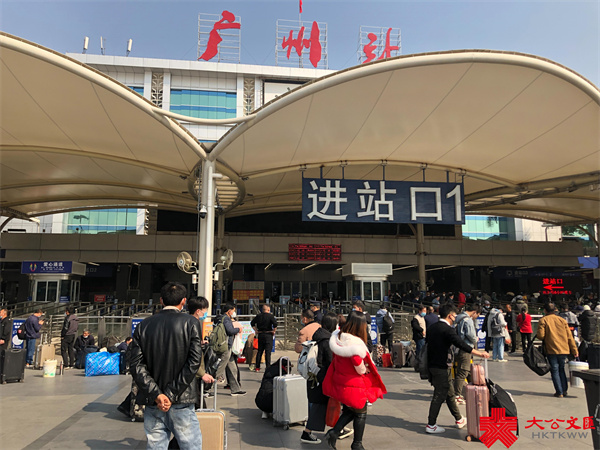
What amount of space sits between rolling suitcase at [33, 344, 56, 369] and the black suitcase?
216 cm

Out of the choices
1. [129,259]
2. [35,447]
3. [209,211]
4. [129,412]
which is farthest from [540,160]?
[129,259]

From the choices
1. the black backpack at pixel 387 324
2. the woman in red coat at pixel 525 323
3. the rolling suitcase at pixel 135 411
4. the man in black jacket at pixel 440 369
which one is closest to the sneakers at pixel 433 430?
the man in black jacket at pixel 440 369

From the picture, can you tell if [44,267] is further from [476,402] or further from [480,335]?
Result: [476,402]

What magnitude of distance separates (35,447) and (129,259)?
960 inches

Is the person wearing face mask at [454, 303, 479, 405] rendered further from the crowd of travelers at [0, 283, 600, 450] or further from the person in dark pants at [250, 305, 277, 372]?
the person in dark pants at [250, 305, 277, 372]

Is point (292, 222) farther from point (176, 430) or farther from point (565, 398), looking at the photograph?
point (176, 430)

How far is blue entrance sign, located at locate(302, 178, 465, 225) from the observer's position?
13.3 metres

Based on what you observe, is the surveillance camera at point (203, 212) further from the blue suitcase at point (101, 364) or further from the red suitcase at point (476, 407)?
the red suitcase at point (476, 407)

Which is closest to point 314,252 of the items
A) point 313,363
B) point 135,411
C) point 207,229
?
point 207,229

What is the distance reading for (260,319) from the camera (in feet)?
30.5

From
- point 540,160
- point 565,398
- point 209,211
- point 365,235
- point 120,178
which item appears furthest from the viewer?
point 365,235

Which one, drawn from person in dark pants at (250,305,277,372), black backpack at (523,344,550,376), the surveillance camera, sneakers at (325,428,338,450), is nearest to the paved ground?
sneakers at (325,428,338,450)

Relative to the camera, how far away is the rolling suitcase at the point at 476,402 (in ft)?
16.9

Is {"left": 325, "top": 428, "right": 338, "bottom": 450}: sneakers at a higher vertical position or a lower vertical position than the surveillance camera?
lower
